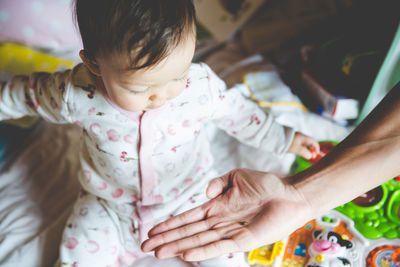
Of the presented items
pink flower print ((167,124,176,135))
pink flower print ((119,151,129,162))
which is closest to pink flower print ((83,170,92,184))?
pink flower print ((119,151,129,162))

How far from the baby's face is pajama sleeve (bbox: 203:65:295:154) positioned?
204mm

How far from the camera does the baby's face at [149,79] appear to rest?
0.61 metres

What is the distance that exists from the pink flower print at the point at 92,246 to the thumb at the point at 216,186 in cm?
30

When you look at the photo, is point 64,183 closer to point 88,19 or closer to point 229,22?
point 88,19

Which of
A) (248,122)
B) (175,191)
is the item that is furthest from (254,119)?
(175,191)

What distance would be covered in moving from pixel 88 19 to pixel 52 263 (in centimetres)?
63

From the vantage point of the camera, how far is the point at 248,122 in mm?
888

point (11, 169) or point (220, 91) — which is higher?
point (220, 91)

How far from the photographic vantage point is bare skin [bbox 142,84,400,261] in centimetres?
70

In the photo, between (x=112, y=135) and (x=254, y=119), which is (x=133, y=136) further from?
(x=254, y=119)

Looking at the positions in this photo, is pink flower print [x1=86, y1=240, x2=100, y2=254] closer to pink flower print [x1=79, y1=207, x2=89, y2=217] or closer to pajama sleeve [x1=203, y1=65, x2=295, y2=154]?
pink flower print [x1=79, y1=207, x2=89, y2=217]

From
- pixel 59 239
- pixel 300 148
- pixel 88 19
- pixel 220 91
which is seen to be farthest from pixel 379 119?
pixel 59 239

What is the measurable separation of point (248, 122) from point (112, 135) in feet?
1.07

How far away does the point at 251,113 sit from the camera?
89cm
